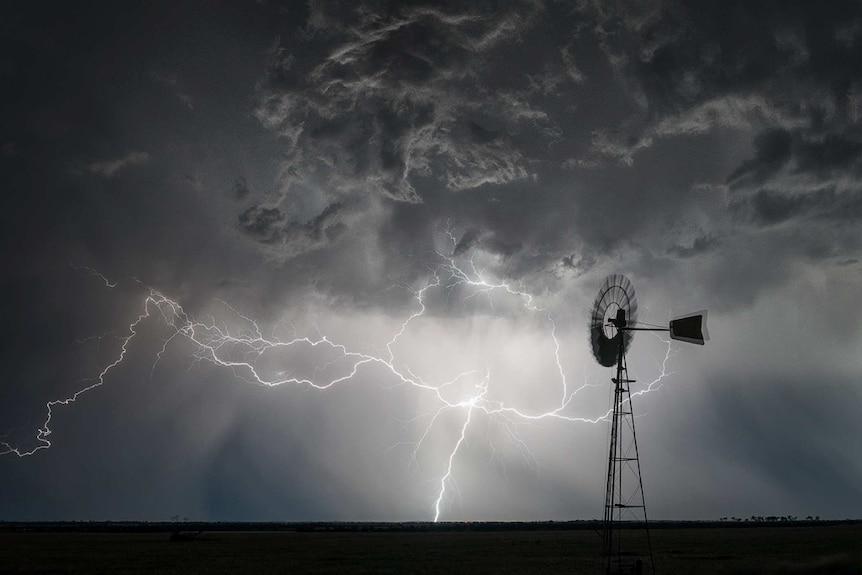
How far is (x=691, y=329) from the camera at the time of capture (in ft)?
88.1

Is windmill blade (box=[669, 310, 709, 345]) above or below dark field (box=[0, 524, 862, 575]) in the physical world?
above

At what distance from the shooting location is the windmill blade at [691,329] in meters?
26.4

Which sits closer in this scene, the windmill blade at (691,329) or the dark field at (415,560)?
the windmill blade at (691,329)

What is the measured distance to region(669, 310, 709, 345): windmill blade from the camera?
26.4 meters

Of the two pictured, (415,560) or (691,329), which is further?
(415,560)

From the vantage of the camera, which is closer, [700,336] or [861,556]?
[700,336]

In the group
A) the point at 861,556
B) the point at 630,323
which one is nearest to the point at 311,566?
the point at 630,323

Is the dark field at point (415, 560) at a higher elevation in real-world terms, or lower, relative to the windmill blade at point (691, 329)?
lower

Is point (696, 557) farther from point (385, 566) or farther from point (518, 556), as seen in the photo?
point (385, 566)

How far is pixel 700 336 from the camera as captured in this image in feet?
86.8

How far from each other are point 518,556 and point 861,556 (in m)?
21.1

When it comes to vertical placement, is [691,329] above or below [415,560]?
above

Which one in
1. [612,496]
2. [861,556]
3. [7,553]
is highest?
[612,496]

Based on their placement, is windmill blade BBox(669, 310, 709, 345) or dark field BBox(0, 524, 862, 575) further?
dark field BBox(0, 524, 862, 575)
